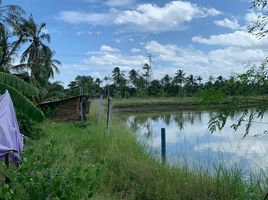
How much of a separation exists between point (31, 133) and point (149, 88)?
65.6m

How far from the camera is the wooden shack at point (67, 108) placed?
90.1 ft

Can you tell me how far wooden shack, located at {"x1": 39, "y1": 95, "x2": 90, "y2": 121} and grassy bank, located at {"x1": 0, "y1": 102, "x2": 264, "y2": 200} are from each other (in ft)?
51.6

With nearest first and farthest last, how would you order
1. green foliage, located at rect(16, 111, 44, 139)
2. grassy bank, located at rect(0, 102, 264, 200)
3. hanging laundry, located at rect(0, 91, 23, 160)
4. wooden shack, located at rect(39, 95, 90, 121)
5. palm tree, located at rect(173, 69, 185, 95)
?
grassy bank, located at rect(0, 102, 264, 200), hanging laundry, located at rect(0, 91, 23, 160), green foliage, located at rect(16, 111, 44, 139), wooden shack, located at rect(39, 95, 90, 121), palm tree, located at rect(173, 69, 185, 95)

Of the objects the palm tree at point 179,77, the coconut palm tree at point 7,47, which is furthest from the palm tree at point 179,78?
the coconut palm tree at point 7,47

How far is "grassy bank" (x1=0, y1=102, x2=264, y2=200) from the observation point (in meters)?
4.94

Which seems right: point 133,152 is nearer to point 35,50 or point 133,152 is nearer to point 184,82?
point 35,50

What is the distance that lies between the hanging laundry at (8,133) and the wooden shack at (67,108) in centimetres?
1785

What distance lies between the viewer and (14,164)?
7.35 metres

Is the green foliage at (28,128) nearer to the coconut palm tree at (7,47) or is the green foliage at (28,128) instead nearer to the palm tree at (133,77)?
the coconut palm tree at (7,47)

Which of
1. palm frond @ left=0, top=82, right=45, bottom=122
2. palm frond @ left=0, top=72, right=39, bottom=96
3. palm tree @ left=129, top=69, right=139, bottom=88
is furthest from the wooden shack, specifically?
palm tree @ left=129, top=69, right=139, bottom=88

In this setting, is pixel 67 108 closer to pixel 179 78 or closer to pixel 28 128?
pixel 28 128

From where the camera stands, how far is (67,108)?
1118 inches

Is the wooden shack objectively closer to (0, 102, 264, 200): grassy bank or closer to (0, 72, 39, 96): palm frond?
(0, 72, 39, 96): palm frond

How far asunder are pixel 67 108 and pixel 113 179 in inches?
803
